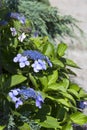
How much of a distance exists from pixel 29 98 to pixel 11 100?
0.12 m

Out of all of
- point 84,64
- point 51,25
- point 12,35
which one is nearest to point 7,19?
point 12,35

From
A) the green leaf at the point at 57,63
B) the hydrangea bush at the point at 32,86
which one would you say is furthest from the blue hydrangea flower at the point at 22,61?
the green leaf at the point at 57,63

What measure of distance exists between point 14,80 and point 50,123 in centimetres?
33

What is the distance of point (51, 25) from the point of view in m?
4.65

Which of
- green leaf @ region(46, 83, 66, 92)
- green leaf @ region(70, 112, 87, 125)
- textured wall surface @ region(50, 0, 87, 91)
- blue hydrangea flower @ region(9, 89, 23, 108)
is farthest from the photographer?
textured wall surface @ region(50, 0, 87, 91)

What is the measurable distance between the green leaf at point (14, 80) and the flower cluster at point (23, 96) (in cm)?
7

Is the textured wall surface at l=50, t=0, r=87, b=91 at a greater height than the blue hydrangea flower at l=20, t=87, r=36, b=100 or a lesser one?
lesser

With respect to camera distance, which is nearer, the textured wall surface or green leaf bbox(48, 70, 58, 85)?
green leaf bbox(48, 70, 58, 85)

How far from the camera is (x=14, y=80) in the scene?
259 centimetres

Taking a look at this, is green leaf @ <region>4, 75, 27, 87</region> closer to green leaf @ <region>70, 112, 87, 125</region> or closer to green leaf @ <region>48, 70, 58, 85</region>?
green leaf @ <region>48, 70, 58, 85</region>

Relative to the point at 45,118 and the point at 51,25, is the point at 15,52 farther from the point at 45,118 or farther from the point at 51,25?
the point at 51,25

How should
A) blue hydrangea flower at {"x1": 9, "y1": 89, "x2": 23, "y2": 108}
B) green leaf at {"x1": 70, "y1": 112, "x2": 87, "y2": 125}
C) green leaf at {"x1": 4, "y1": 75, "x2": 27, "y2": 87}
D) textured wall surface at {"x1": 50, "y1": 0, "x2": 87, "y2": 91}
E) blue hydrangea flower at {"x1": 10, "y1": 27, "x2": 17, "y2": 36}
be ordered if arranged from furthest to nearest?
textured wall surface at {"x1": 50, "y1": 0, "x2": 87, "y2": 91}
blue hydrangea flower at {"x1": 10, "y1": 27, "x2": 17, "y2": 36}
green leaf at {"x1": 70, "y1": 112, "x2": 87, "y2": 125}
green leaf at {"x1": 4, "y1": 75, "x2": 27, "y2": 87}
blue hydrangea flower at {"x1": 9, "y1": 89, "x2": 23, "y2": 108}

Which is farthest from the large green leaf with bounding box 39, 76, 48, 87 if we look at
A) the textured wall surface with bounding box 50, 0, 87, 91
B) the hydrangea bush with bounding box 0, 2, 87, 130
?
the textured wall surface with bounding box 50, 0, 87, 91

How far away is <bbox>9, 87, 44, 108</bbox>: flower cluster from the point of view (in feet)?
8.09
